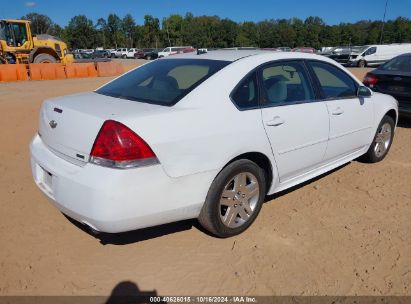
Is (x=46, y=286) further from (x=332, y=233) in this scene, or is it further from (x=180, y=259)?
(x=332, y=233)

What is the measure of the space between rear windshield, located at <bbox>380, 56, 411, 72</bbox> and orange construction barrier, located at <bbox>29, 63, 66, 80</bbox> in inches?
614

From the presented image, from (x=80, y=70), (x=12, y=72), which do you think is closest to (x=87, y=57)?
(x=80, y=70)

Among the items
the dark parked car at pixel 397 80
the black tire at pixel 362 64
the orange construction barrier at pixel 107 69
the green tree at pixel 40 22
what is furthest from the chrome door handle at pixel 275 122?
the green tree at pixel 40 22

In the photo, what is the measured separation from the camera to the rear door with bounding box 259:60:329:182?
3.36 meters

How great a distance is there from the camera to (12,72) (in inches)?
673

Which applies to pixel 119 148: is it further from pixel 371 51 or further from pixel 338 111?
pixel 371 51

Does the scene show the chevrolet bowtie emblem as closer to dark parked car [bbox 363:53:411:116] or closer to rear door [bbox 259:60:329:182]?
rear door [bbox 259:60:329:182]

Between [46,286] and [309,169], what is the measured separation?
2693 millimetres

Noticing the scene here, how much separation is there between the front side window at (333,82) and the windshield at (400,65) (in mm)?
3874

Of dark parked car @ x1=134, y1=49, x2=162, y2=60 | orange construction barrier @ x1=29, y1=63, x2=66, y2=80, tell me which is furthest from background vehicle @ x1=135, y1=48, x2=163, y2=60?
orange construction barrier @ x1=29, y1=63, x2=66, y2=80

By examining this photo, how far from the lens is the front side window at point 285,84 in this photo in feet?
11.3

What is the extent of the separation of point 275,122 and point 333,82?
4.76 ft

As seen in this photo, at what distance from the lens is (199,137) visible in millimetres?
2785

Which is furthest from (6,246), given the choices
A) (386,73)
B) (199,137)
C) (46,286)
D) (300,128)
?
(386,73)
